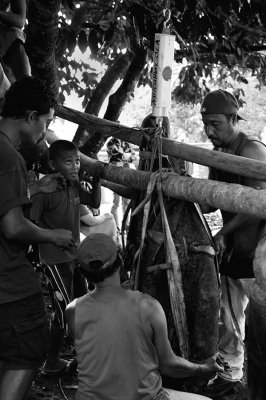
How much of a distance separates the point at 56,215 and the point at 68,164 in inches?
16.4

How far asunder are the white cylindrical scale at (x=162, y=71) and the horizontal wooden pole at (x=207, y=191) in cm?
36

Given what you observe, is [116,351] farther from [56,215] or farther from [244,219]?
[56,215]

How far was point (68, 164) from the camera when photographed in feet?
12.9

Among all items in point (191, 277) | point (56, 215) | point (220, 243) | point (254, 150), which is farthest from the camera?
Answer: point (56, 215)

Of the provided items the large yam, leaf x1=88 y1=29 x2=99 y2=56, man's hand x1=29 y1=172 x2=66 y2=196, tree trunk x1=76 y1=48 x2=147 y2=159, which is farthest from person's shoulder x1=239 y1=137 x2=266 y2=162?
tree trunk x1=76 y1=48 x2=147 y2=159

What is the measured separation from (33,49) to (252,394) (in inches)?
112

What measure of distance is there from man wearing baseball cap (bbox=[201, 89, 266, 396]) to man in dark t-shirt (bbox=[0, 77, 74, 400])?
1.11 meters

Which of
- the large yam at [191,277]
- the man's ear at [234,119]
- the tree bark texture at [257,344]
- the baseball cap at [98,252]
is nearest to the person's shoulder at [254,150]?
the man's ear at [234,119]

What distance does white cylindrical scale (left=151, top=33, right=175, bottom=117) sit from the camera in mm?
2963

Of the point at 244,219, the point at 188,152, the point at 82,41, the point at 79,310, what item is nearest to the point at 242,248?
the point at 244,219

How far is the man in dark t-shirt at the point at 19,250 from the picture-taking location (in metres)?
2.63

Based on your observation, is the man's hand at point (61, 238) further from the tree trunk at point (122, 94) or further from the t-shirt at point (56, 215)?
the tree trunk at point (122, 94)

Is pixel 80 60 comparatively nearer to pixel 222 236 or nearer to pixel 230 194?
pixel 222 236

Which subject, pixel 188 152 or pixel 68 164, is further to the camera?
pixel 68 164
